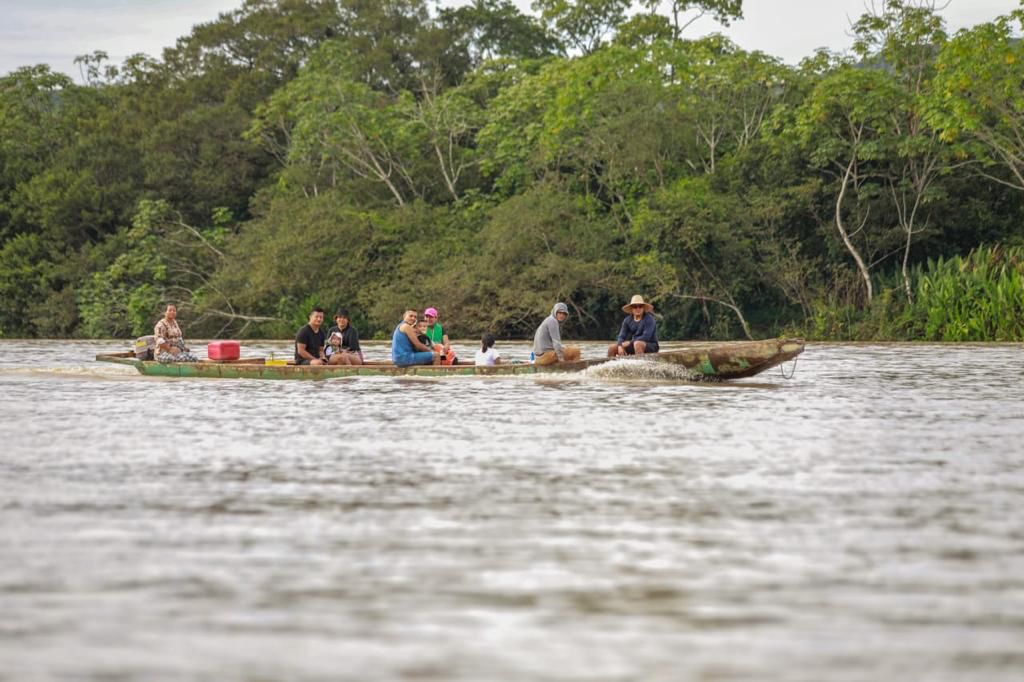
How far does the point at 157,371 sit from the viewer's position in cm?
2289

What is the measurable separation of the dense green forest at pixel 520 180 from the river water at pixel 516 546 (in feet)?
66.8

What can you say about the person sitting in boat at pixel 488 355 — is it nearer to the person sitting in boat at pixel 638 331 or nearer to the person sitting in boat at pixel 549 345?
the person sitting in boat at pixel 549 345

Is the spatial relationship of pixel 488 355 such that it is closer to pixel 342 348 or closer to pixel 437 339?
pixel 437 339

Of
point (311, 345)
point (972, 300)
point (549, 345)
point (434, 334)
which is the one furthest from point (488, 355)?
point (972, 300)

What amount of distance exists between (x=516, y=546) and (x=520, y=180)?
116 ft

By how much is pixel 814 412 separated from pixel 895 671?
11260 mm

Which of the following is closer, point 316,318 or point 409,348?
point 409,348

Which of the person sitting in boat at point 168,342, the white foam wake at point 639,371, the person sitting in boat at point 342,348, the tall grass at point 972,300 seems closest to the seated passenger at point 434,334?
the person sitting in boat at point 342,348

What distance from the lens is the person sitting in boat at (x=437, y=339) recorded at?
21.6 meters

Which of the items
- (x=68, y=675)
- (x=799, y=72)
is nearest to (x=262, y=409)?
(x=68, y=675)

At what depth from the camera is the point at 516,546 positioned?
26.7ft

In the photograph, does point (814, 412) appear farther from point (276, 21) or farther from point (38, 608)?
point (276, 21)

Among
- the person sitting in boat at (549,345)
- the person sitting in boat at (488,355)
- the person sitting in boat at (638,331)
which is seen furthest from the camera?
the person sitting in boat at (638,331)

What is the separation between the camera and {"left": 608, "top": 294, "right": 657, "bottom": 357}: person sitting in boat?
21.0m
